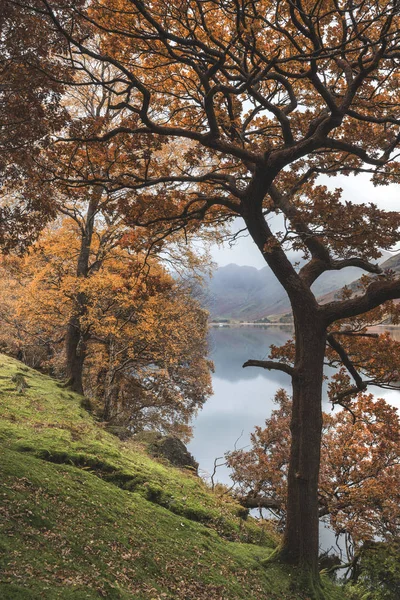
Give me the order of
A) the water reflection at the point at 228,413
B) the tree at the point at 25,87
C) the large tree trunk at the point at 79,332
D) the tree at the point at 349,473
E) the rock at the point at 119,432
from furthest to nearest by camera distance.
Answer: the water reflection at the point at 228,413 → the large tree trunk at the point at 79,332 → the rock at the point at 119,432 → the tree at the point at 349,473 → the tree at the point at 25,87

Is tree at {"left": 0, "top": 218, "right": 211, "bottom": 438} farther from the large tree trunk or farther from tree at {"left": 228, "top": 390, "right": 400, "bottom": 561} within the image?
tree at {"left": 228, "top": 390, "right": 400, "bottom": 561}

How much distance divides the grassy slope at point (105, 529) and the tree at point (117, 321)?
3294 millimetres

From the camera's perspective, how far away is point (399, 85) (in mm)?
6809

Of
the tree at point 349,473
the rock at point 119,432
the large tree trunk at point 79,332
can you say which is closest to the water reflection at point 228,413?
the tree at point 349,473

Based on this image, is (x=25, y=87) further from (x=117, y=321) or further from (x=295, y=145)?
(x=117, y=321)

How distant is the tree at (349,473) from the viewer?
10172 mm

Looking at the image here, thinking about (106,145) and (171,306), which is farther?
(171,306)

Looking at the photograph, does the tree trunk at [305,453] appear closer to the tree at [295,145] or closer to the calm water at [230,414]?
the tree at [295,145]

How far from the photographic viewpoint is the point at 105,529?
455cm

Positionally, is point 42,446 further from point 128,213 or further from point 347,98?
point 347,98

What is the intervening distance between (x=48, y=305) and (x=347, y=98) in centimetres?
1096

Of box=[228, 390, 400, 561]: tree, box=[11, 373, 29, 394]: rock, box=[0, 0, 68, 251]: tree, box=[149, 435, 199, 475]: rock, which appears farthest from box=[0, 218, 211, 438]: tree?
box=[228, 390, 400, 561]: tree

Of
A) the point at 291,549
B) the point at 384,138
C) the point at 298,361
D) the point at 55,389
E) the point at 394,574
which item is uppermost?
the point at 384,138

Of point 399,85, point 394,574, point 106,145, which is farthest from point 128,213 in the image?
point 394,574
